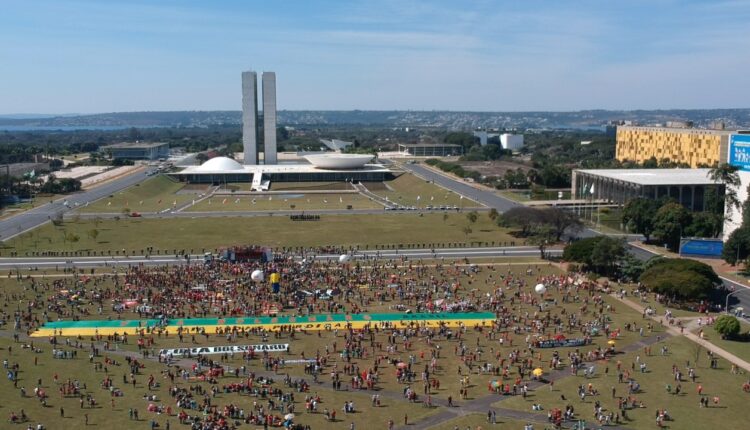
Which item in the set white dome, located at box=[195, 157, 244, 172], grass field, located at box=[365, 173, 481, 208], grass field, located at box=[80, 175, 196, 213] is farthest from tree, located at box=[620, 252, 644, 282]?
white dome, located at box=[195, 157, 244, 172]

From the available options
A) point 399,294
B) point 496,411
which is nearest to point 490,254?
point 399,294

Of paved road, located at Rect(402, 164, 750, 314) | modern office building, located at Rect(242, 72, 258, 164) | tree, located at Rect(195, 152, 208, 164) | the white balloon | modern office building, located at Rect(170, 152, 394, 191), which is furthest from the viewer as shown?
tree, located at Rect(195, 152, 208, 164)

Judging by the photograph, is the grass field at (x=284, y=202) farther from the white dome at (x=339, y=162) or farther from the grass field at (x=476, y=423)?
the grass field at (x=476, y=423)

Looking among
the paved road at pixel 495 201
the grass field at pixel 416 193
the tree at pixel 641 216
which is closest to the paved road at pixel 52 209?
the grass field at pixel 416 193

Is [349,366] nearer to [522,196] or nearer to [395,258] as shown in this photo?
[395,258]

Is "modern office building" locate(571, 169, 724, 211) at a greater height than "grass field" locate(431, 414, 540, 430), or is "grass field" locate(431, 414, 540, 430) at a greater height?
"modern office building" locate(571, 169, 724, 211)

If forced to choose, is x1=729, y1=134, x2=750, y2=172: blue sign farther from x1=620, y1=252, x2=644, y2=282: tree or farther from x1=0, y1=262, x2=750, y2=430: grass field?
x1=0, y1=262, x2=750, y2=430: grass field

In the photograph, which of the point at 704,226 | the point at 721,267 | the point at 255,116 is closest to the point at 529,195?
the point at 704,226
